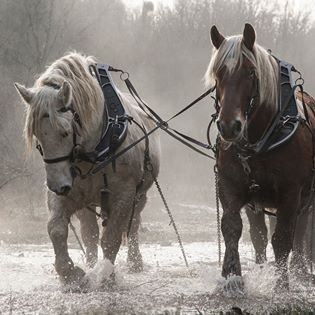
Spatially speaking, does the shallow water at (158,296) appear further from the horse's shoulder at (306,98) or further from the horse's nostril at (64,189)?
the horse's shoulder at (306,98)

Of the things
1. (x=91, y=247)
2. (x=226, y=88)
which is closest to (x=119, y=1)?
(x=91, y=247)

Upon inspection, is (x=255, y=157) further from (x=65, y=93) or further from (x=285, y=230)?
(x=65, y=93)

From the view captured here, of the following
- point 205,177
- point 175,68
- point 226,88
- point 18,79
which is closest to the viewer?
point 226,88

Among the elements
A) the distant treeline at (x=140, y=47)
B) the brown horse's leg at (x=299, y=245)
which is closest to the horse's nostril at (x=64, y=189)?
the brown horse's leg at (x=299, y=245)

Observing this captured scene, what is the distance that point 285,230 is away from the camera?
5.55 m

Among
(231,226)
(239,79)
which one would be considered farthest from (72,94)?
(231,226)

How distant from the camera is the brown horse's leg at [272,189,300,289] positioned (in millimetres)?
5465

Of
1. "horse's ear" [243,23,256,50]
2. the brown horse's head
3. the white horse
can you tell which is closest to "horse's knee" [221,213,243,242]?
the brown horse's head

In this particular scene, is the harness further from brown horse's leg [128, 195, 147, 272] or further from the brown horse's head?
brown horse's leg [128, 195, 147, 272]

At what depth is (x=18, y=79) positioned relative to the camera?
24.4 metres

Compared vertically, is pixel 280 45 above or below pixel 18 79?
above

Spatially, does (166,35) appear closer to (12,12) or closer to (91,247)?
(12,12)

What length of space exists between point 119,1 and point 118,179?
26461 millimetres

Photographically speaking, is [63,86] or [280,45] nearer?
[63,86]
